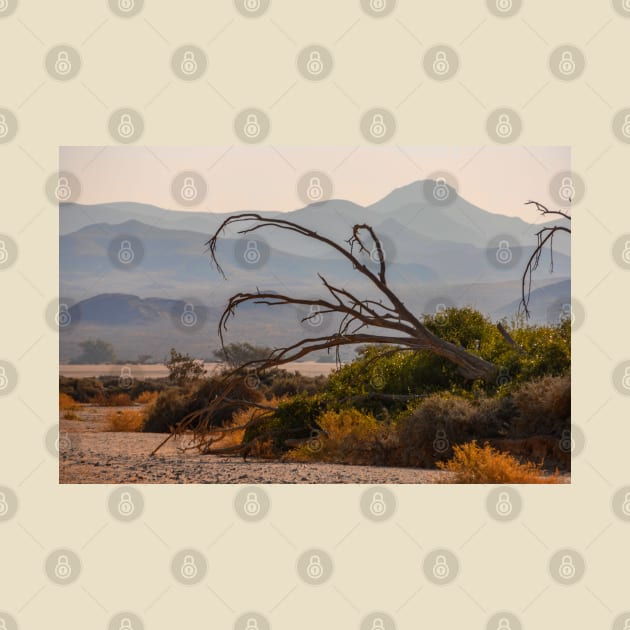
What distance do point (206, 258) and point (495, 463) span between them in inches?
1138

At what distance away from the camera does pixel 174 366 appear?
885 inches

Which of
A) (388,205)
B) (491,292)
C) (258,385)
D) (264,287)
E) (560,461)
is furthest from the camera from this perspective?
(264,287)

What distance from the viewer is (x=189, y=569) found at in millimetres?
6801

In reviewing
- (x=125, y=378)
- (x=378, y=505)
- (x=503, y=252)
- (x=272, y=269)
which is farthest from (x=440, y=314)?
(x=272, y=269)

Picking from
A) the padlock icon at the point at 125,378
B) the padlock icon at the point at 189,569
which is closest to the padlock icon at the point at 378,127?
the padlock icon at the point at 189,569

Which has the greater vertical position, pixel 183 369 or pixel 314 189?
pixel 314 189

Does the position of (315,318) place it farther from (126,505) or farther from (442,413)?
(126,505)

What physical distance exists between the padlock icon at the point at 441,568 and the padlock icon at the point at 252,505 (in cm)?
155

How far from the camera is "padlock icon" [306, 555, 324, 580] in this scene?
6.70 meters

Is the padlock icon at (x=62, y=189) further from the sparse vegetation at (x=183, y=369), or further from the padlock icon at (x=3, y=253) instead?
the sparse vegetation at (x=183, y=369)

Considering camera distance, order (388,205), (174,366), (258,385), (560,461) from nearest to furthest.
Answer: (560,461)
(258,385)
(174,366)
(388,205)

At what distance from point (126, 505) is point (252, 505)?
1.10 m

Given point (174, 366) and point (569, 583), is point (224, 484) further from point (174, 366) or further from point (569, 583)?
point (174, 366)

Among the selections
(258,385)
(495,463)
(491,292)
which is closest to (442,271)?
(491,292)
